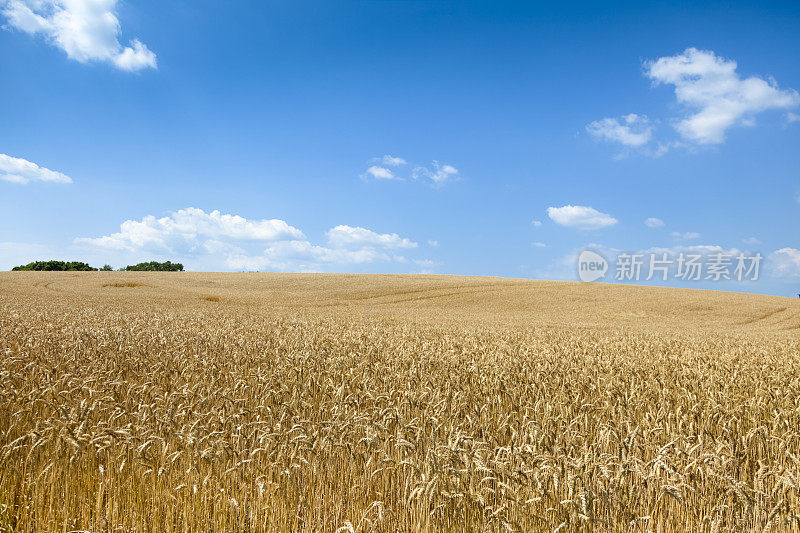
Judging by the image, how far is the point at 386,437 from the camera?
159 inches

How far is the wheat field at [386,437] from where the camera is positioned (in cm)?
309

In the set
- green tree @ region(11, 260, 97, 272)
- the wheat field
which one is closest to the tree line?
green tree @ region(11, 260, 97, 272)

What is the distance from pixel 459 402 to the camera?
530cm

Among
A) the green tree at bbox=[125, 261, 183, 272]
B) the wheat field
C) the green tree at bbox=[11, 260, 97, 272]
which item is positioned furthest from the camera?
the green tree at bbox=[125, 261, 183, 272]

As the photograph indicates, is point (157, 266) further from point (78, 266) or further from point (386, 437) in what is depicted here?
point (386, 437)

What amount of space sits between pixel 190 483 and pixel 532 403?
378 cm

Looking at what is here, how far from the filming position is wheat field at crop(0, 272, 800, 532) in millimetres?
3086

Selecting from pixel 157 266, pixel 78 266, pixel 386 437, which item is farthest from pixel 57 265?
pixel 386 437

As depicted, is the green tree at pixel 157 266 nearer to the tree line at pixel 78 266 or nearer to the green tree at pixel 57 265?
the tree line at pixel 78 266

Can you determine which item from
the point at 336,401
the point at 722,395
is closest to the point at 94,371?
the point at 336,401

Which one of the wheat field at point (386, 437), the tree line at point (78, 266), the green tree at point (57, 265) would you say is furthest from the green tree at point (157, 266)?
the wheat field at point (386, 437)

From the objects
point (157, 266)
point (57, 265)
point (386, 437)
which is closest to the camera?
point (386, 437)

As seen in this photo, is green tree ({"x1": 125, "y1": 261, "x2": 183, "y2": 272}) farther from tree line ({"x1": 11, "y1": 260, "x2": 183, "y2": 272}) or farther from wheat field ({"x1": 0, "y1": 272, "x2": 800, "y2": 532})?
wheat field ({"x1": 0, "y1": 272, "x2": 800, "y2": 532})

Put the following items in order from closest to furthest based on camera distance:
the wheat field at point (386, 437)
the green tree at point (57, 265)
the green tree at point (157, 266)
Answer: the wheat field at point (386, 437), the green tree at point (57, 265), the green tree at point (157, 266)
